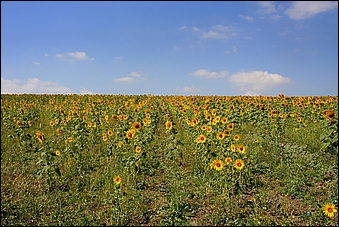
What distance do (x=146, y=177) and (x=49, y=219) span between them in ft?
5.92

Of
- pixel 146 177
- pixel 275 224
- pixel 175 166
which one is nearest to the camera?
pixel 275 224

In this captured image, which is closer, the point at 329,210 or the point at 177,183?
the point at 329,210

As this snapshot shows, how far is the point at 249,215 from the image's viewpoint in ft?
12.8

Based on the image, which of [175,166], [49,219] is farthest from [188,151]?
[49,219]

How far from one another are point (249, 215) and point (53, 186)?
9.86 feet

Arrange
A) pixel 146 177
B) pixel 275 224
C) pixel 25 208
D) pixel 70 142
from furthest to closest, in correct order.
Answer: pixel 70 142, pixel 146 177, pixel 25 208, pixel 275 224

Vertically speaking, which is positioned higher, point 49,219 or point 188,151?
point 188,151

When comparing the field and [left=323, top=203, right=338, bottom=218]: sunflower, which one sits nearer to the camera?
[left=323, top=203, right=338, bottom=218]: sunflower

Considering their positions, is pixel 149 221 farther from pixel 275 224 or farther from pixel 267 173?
pixel 267 173

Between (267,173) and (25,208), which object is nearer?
(25,208)

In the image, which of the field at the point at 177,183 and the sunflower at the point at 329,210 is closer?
the sunflower at the point at 329,210

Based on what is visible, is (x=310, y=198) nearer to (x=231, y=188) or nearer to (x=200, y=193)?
(x=231, y=188)

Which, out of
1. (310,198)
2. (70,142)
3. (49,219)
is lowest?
(49,219)

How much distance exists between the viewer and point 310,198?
437 cm
